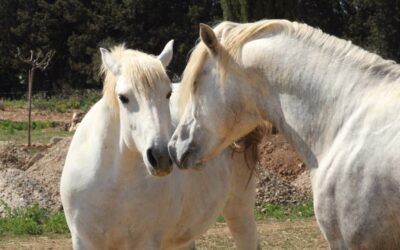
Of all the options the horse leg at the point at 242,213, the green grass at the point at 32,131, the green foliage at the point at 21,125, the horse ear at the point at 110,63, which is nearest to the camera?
the horse ear at the point at 110,63

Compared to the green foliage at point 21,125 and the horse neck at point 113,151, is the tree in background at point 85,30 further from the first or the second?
the horse neck at point 113,151

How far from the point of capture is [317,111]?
11.9 ft

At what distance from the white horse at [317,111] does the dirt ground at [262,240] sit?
4.53 m

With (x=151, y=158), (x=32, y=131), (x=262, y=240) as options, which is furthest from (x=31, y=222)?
(x=32, y=131)

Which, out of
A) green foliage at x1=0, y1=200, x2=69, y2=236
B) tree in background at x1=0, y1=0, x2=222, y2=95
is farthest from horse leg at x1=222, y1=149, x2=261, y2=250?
tree in background at x1=0, y1=0, x2=222, y2=95

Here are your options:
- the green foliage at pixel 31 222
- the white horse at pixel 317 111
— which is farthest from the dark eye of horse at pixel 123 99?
the green foliage at pixel 31 222

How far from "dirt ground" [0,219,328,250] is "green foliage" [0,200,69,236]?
0.24 metres

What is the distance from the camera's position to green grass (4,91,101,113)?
3062 centimetres

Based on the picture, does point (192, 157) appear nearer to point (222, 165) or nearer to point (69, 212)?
point (69, 212)

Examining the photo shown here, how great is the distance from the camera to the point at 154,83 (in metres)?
4.82

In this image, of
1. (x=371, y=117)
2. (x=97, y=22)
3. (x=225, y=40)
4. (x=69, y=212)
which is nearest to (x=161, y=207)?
(x=69, y=212)

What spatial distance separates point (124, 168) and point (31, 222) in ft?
13.6

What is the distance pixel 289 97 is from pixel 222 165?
257 cm

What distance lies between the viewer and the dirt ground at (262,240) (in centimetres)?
816
